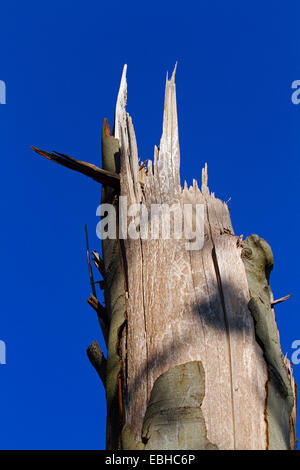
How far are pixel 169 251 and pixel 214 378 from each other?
0.65 m

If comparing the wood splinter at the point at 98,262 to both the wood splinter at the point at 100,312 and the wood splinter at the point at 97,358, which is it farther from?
the wood splinter at the point at 97,358

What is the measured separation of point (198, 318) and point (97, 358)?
0.61 m

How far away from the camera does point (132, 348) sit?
2279 millimetres

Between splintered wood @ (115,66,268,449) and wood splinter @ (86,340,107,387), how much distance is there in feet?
0.81

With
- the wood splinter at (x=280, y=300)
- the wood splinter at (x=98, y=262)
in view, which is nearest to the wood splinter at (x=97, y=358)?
the wood splinter at (x=98, y=262)

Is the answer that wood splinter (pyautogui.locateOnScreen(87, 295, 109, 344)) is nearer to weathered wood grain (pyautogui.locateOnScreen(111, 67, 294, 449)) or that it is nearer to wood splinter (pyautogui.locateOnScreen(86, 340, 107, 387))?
wood splinter (pyautogui.locateOnScreen(86, 340, 107, 387))

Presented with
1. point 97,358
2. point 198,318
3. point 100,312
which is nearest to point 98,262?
point 100,312

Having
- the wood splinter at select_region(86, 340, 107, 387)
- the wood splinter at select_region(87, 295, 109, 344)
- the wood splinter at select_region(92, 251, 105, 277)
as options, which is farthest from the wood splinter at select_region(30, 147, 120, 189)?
the wood splinter at select_region(86, 340, 107, 387)

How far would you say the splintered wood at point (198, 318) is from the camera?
1.99 meters

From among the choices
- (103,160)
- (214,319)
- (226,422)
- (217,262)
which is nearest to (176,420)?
(226,422)

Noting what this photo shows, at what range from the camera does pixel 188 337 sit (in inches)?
85.6

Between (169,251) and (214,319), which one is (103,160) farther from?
(214,319)

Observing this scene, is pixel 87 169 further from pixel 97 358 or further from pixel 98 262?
pixel 97 358
